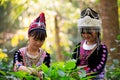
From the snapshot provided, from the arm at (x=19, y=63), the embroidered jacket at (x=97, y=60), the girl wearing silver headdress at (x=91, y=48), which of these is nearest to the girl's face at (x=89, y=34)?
the girl wearing silver headdress at (x=91, y=48)

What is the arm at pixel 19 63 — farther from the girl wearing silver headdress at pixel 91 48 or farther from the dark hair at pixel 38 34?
the girl wearing silver headdress at pixel 91 48

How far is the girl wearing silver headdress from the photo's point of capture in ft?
12.4

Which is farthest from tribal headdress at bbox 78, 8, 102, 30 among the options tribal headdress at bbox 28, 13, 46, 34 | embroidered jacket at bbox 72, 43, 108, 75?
tribal headdress at bbox 28, 13, 46, 34

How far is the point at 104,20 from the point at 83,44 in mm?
2091

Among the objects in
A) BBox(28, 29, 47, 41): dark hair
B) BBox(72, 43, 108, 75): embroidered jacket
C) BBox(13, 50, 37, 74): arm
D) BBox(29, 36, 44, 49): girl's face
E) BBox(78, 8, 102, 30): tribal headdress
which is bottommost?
BBox(72, 43, 108, 75): embroidered jacket

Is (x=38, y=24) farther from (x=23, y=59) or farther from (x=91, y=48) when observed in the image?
(x=91, y=48)

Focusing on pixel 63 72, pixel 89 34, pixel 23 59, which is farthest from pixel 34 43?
pixel 63 72

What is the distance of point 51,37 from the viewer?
14.0m

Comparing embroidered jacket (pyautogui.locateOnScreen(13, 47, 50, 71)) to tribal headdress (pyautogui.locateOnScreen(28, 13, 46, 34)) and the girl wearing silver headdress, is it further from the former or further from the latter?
the girl wearing silver headdress

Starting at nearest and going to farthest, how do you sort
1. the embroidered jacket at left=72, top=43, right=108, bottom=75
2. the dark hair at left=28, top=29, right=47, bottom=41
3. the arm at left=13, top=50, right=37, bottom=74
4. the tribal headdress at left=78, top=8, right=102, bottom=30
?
the arm at left=13, top=50, right=37, bottom=74 → the dark hair at left=28, top=29, right=47, bottom=41 → the embroidered jacket at left=72, top=43, right=108, bottom=75 → the tribal headdress at left=78, top=8, right=102, bottom=30

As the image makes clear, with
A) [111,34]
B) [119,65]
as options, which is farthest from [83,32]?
[111,34]

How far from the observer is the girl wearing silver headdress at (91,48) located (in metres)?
3.79

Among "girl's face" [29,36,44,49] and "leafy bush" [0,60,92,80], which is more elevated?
"girl's face" [29,36,44,49]

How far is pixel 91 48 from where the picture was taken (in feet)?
12.8
